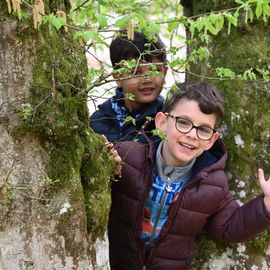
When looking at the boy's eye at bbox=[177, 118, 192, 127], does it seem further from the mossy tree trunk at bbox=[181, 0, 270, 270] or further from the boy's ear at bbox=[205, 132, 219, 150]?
the mossy tree trunk at bbox=[181, 0, 270, 270]

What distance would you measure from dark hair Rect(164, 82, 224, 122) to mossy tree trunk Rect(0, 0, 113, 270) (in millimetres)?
898

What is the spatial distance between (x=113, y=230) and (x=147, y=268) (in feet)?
1.13

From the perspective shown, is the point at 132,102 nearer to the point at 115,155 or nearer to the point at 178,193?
the point at 178,193

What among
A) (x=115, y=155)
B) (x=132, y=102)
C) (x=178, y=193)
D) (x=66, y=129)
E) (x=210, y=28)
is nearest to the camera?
(x=210, y=28)

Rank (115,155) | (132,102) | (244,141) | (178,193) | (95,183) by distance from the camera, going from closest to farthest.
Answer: (95,183) → (115,155) → (178,193) → (244,141) → (132,102)

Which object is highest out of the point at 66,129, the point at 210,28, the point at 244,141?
the point at 210,28

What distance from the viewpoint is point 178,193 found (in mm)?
3172

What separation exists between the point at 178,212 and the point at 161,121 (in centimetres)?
61

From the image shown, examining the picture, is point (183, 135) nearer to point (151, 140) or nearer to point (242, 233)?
point (151, 140)

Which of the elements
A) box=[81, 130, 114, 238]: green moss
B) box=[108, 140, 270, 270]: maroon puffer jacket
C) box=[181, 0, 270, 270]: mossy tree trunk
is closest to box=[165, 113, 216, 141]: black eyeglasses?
box=[108, 140, 270, 270]: maroon puffer jacket

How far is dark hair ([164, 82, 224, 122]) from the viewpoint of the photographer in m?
3.10

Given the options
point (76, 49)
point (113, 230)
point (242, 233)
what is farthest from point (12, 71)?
point (242, 233)

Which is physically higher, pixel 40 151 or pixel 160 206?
pixel 40 151

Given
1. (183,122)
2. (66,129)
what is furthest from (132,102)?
(66,129)
